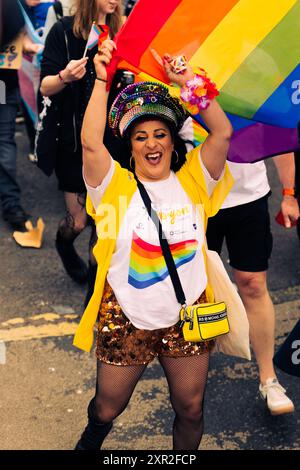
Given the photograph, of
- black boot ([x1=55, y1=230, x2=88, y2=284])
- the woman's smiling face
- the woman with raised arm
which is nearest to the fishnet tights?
the woman with raised arm

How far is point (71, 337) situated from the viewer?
5.31 m

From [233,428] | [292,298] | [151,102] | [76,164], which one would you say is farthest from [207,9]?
[292,298]

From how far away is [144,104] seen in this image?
3.62 metres

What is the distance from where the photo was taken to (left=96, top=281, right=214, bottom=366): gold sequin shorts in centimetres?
371

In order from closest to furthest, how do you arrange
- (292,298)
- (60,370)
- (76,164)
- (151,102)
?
(151,102) → (60,370) → (76,164) → (292,298)

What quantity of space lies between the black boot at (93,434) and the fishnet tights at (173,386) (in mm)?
68

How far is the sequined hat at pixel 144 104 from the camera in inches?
143

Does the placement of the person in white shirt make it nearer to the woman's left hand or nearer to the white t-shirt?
the white t-shirt

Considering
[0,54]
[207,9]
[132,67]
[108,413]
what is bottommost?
[0,54]

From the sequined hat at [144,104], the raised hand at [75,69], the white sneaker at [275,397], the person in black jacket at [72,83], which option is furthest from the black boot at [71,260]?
the sequined hat at [144,104]

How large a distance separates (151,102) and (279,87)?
1.97 feet

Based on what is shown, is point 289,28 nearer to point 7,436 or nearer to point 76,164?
point 76,164

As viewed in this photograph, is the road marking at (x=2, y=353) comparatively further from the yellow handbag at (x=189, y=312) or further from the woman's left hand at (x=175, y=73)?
the woman's left hand at (x=175, y=73)

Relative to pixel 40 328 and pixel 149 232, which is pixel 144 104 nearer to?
pixel 149 232
